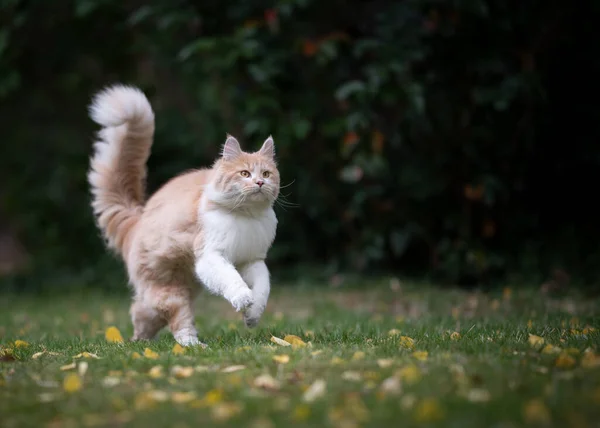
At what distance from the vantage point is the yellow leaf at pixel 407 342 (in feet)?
14.1

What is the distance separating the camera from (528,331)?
16.4ft

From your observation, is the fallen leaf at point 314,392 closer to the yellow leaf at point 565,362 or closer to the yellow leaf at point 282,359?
the yellow leaf at point 282,359

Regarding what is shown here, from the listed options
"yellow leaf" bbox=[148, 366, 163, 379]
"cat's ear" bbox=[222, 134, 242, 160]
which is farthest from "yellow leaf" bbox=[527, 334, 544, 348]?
"cat's ear" bbox=[222, 134, 242, 160]

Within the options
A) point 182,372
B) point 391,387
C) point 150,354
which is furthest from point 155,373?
point 391,387

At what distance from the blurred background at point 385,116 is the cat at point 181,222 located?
2.74m

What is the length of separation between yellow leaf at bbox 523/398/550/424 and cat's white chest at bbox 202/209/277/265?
2370 millimetres

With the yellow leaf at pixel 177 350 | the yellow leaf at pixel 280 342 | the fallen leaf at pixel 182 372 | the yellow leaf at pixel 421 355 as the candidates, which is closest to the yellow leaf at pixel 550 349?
the yellow leaf at pixel 421 355

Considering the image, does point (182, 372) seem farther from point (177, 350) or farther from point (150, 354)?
point (177, 350)

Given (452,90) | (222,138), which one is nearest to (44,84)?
(222,138)

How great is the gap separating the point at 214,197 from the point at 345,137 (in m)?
4.04

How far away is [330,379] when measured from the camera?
3449 mm

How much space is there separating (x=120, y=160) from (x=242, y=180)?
1426 mm

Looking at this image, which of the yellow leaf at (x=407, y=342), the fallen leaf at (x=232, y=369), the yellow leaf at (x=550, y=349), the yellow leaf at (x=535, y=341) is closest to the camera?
the fallen leaf at (x=232, y=369)

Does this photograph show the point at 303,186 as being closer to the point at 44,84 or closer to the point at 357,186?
the point at 357,186
